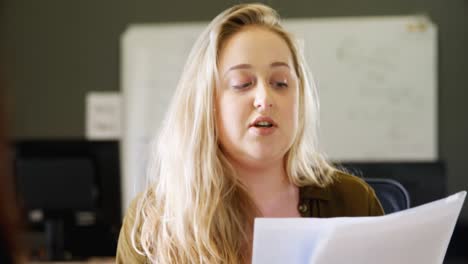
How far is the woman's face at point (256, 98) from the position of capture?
1268mm

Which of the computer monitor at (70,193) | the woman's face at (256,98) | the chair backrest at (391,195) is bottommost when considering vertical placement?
the computer monitor at (70,193)

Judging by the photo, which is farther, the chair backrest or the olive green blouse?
the chair backrest

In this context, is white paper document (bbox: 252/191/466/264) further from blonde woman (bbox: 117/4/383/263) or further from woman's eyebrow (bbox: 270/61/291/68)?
woman's eyebrow (bbox: 270/61/291/68)

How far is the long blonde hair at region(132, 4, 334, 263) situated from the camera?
1.25 metres

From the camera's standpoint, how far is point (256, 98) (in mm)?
1276

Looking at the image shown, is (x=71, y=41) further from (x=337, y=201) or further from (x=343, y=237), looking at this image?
(x=343, y=237)

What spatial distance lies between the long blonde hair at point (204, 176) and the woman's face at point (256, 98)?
27 millimetres

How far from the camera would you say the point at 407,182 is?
6.11 ft

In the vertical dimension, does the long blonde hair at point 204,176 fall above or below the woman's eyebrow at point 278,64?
below

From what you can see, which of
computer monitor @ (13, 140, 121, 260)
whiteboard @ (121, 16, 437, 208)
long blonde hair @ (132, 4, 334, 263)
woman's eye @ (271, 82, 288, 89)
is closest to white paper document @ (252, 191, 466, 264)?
long blonde hair @ (132, 4, 334, 263)

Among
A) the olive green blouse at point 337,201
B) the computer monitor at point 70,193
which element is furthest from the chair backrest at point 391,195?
the computer monitor at point 70,193

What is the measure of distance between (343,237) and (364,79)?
2539 millimetres

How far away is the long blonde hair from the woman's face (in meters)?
0.03

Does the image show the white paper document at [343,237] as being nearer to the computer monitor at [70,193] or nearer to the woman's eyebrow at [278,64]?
the woman's eyebrow at [278,64]
